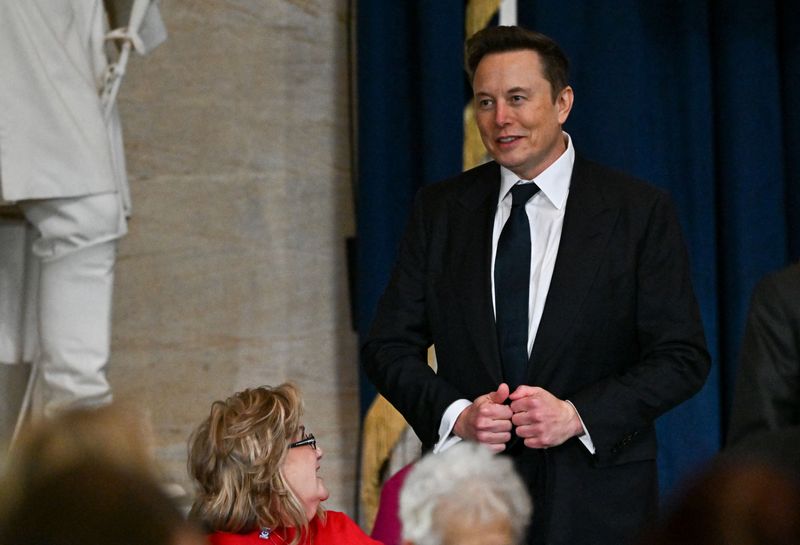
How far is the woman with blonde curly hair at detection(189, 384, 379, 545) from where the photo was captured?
102 inches

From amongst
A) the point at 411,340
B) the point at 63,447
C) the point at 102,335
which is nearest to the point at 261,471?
the point at 411,340

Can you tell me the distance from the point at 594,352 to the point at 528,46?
66cm

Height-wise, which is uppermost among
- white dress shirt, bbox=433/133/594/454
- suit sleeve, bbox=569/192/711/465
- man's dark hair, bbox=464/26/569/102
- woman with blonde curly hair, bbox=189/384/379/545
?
man's dark hair, bbox=464/26/569/102

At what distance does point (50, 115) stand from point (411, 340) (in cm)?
149

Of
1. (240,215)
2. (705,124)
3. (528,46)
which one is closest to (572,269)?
(528,46)

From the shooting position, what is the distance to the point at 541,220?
111 inches

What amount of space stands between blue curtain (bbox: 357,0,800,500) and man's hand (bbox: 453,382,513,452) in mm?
2001

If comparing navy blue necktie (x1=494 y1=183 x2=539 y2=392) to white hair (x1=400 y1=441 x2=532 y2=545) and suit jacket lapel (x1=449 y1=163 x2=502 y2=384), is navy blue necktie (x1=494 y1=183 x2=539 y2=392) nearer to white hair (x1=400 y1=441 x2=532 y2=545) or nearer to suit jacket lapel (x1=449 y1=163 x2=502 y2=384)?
suit jacket lapel (x1=449 y1=163 x2=502 y2=384)

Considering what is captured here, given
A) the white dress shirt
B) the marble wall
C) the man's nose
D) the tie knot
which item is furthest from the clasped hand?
the marble wall

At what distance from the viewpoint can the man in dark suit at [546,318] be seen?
2.63m

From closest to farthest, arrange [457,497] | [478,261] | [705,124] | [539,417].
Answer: [457,497], [539,417], [478,261], [705,124]

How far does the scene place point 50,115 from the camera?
3.83m

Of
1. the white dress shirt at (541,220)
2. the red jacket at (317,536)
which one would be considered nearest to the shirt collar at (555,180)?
the white dress shirt at (541,220)

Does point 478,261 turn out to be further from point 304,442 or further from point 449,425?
point 304,442
